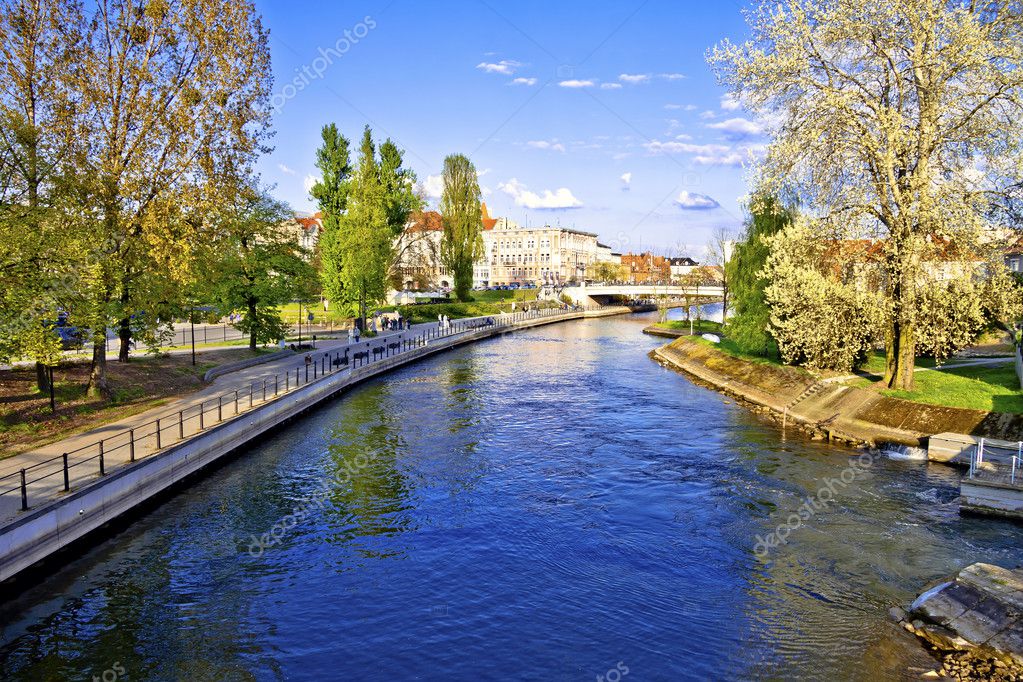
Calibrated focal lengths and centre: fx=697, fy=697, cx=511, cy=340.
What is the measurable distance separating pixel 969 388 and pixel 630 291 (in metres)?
103

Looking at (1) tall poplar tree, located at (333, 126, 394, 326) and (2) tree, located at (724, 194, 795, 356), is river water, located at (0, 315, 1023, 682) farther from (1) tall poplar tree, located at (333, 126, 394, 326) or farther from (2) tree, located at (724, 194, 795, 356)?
(1) tall poplar tree, located at (333, 126, 394, 326)

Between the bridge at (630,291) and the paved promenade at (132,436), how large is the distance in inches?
3631

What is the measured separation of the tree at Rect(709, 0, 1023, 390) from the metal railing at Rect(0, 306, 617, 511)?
1033 inches

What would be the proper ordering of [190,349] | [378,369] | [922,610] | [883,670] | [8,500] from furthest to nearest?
[378,369], [190,349], [8,500], [922,610], [883,670]

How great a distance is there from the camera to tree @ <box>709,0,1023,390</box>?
28.2 meters

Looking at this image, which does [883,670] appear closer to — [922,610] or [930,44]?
[922,610]

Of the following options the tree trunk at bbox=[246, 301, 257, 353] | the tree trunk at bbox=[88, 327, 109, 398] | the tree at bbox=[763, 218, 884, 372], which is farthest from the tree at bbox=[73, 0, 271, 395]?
the tree at bbox=[763, 218, 884, 372]

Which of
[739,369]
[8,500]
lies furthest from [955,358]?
[8,500]

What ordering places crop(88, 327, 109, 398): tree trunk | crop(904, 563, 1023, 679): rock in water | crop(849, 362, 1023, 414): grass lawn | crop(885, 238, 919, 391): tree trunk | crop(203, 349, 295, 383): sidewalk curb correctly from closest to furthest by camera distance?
crop(904, 563, 1023, 679): rock in water
crop(849, 362, 1023, 414): grass lawn
crop(885, 238, 919, 391): tree trunk
crop(88, 327, 109, 398): tree trunk
crop(203, 349, 295, 383): sidewalk curb

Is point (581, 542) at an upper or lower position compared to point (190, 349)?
lower

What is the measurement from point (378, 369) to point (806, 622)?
39867 millimetres

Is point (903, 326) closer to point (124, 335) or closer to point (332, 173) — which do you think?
point (124, 335)

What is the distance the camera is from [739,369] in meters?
48.6

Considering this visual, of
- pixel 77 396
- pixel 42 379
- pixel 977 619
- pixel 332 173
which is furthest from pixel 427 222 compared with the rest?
pixel 977 619
